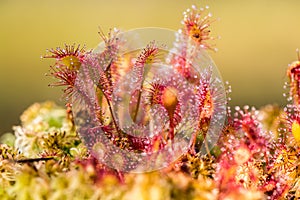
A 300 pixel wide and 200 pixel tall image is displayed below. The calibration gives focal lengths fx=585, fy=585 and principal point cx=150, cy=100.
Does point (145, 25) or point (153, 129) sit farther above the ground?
point (153, 129)

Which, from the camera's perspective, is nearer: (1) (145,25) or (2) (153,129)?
(2) (153,129)

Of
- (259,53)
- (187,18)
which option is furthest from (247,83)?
(187,18)

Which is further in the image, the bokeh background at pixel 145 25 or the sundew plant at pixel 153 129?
the bokeh background at pixel 145 25

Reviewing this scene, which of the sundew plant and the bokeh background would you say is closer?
the sundew plant

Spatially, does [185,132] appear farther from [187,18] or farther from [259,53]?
[259,53]

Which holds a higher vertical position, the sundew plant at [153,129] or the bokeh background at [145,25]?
the sundew plant at [153,129]
